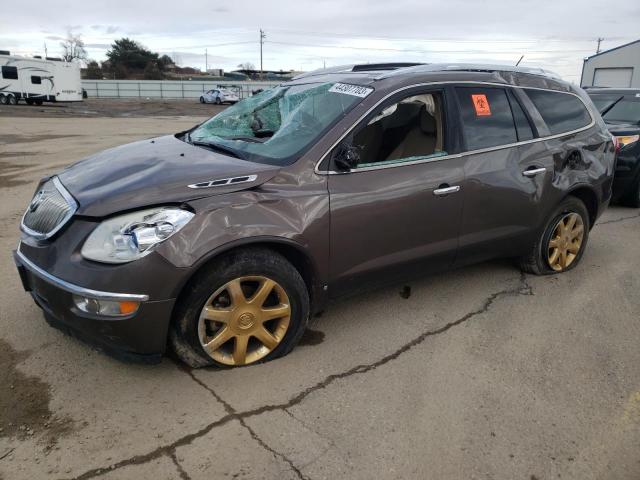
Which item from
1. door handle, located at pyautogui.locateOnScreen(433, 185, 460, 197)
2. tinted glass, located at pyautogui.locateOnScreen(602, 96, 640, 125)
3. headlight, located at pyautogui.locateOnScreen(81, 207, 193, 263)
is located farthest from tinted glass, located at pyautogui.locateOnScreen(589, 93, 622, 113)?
headlight, located at pyautogui.locateOnScreen(81, 207, 193, 263)

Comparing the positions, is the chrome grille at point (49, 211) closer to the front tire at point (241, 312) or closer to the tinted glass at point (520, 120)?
the front tire at point (241, 312)

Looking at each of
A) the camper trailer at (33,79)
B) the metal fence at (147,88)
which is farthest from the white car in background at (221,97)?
the camper trailer at (33,79)

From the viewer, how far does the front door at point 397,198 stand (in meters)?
3.25

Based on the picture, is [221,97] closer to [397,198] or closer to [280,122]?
[280,122]

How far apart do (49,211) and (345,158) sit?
1.75 meters

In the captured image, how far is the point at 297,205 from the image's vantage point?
304 cm

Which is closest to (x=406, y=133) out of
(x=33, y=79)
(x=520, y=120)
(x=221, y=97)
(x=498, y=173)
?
(x=498, y=173)

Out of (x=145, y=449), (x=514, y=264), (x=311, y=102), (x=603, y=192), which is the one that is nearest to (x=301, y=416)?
(x=145, y=449)

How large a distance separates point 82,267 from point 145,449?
95 cm

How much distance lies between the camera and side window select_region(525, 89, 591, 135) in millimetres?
4328

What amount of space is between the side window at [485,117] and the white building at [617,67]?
32.4m

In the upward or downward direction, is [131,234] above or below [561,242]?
above

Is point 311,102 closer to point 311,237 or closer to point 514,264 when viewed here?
point 311,237

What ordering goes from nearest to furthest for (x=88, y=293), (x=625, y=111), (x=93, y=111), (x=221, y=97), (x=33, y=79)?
(x=88, y=293) → (x=625, y=111) → (x=93, y=111) → (x=33, y=79) → (x=221, y=97)
